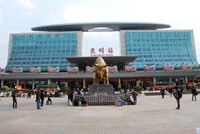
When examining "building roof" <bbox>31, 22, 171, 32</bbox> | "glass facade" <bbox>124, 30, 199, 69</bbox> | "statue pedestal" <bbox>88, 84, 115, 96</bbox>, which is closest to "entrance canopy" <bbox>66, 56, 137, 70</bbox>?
"glass facade" <bbox>124, 30, 199, 69</bbox>

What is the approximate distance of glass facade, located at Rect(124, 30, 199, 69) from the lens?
93062mm

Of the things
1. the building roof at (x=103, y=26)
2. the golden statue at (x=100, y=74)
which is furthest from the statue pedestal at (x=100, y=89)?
the building roof at (x=103, y=26)

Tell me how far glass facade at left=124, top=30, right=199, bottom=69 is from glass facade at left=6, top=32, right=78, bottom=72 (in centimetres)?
2536

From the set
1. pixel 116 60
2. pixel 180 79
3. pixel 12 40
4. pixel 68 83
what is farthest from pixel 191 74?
pixel 12 40

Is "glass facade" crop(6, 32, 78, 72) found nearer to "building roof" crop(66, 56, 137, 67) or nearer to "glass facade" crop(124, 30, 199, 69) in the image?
"building roof" crop(66, 56, 137, 67)

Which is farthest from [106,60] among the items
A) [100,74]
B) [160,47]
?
[100,74]

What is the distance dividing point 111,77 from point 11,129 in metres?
60.9

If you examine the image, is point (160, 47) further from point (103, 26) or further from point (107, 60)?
→ point (107, 60)

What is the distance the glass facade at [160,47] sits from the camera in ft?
305

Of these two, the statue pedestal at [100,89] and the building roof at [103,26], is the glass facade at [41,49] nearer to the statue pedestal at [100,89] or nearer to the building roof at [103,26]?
the building roof at [103,26]

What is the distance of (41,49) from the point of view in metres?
99.9

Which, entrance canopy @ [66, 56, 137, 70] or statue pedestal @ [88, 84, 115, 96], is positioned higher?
entrance canopy @ [66, 56, 137, 70]

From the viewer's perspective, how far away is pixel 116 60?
7181 centimetres

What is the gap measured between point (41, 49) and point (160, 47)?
168ft
